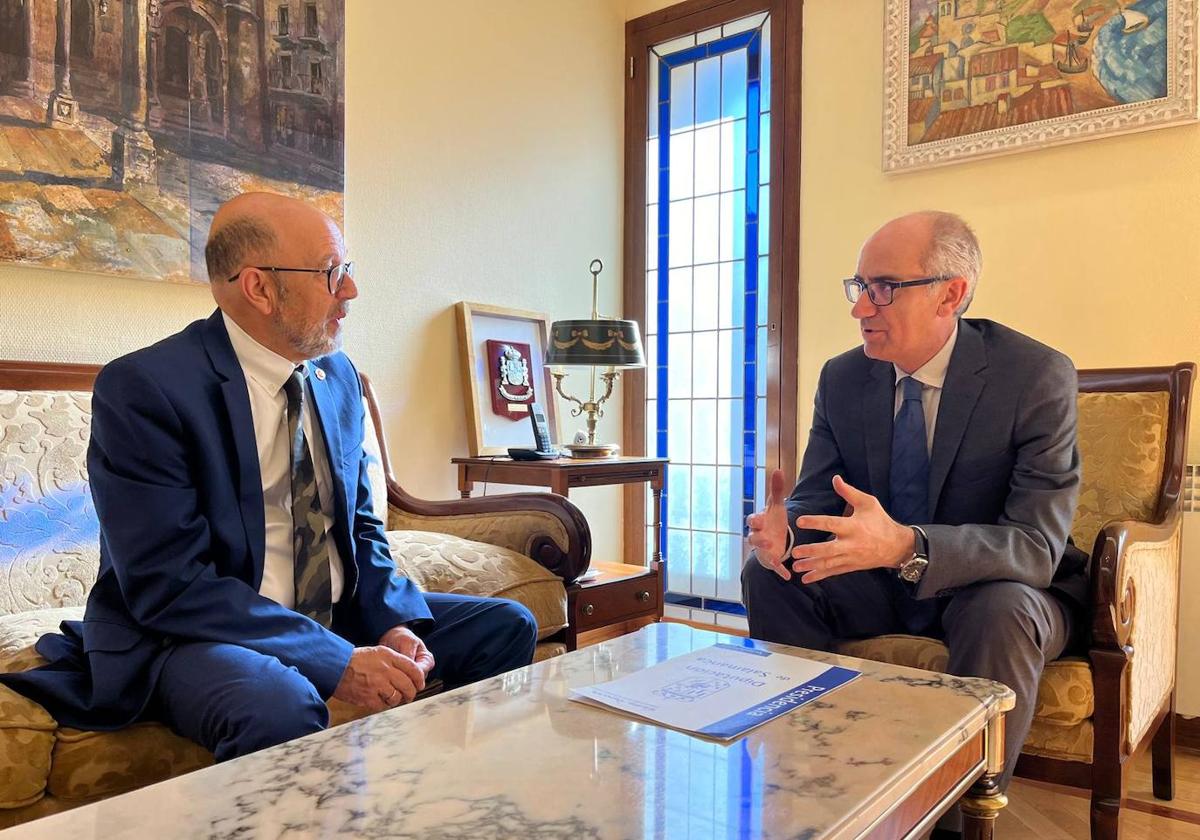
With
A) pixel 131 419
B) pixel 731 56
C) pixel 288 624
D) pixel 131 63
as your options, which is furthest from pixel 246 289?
pixel 731 56

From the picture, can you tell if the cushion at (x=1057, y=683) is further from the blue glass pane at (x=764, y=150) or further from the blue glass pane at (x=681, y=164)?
the blue glass pane at (x=681, y=164)

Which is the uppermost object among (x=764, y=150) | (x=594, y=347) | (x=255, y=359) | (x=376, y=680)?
(x=764, y=150)

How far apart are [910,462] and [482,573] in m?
1.03

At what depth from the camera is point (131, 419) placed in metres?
1.48

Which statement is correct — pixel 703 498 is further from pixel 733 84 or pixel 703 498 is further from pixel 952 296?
pixel 952 296

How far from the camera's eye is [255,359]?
1.69 metres

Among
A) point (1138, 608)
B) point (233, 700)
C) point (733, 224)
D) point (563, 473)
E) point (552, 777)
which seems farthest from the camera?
point (733, 224)

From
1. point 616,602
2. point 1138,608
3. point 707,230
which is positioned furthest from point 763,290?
point 1138,608

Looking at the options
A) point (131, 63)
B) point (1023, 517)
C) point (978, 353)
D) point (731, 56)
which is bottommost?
point (1023, 517)

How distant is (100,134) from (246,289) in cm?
100

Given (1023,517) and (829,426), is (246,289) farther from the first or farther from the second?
(1023,517)

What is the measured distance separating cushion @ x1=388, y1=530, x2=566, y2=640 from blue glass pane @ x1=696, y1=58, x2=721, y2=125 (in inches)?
95.6

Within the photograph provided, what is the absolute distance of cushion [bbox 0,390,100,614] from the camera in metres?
1.87

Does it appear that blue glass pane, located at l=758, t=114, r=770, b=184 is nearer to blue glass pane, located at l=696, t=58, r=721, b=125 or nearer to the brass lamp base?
blue glass pane, located at l=696, t=58, r=721, b=125
